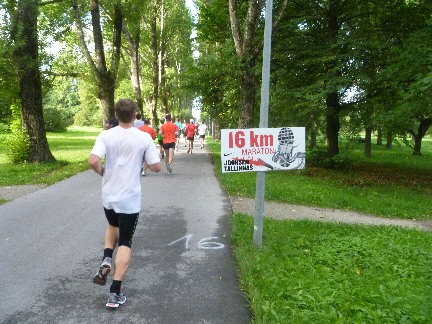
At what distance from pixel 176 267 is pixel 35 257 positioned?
170 cm

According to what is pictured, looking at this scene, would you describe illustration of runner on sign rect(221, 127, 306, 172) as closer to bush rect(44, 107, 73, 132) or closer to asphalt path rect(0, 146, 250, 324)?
asphalt path rect(0, 146, 250, 324)

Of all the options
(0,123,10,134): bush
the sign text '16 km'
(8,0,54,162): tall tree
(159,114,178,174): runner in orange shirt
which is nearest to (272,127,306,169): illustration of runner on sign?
the sign text '16 km'

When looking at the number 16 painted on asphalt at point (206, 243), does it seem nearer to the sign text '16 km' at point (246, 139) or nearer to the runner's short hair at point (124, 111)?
the sign text '16 km' at point (246, 139)

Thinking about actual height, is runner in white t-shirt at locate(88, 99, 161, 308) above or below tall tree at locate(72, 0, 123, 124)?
below

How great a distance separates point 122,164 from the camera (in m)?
3.65

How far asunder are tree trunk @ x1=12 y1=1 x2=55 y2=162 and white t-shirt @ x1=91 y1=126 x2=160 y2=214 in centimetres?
1109

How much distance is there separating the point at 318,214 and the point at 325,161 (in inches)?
350

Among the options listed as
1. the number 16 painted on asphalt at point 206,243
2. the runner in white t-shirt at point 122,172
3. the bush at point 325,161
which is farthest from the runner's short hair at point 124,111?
the bush at point 325,161

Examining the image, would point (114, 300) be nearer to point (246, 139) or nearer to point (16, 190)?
point (246, 139)

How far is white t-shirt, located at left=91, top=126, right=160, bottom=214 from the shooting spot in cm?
365

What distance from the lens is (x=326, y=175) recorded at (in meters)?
15.2

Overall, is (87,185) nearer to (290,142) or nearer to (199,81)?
(290,142)

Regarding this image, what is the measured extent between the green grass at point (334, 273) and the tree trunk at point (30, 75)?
10061 millimetres

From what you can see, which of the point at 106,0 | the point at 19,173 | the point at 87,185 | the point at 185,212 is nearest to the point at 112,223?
the point at 185,212
